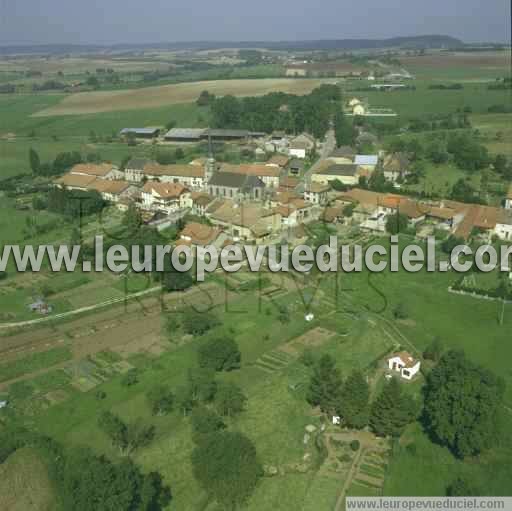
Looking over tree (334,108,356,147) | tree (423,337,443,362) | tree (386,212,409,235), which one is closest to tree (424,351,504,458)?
tree (423,337,443,362)

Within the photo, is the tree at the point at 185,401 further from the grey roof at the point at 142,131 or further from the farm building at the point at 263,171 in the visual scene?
the grey roof at the point at 142,131

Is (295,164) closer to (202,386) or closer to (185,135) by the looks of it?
(185,135)

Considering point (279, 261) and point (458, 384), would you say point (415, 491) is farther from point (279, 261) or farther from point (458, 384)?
point (279, 261)

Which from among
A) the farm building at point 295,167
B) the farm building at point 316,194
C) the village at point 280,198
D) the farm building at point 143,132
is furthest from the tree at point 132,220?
the farm building at point 143,132

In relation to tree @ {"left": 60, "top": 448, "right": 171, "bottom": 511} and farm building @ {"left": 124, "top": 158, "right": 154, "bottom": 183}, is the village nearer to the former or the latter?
farm building @ {"left": 124, "top": 158, "right": 154, "bottom": 183}

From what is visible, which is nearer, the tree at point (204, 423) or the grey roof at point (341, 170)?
the tree at point (204, 423)

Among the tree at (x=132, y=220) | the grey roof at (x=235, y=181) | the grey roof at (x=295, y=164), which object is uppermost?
the grey roof at (x=295, y=164)
